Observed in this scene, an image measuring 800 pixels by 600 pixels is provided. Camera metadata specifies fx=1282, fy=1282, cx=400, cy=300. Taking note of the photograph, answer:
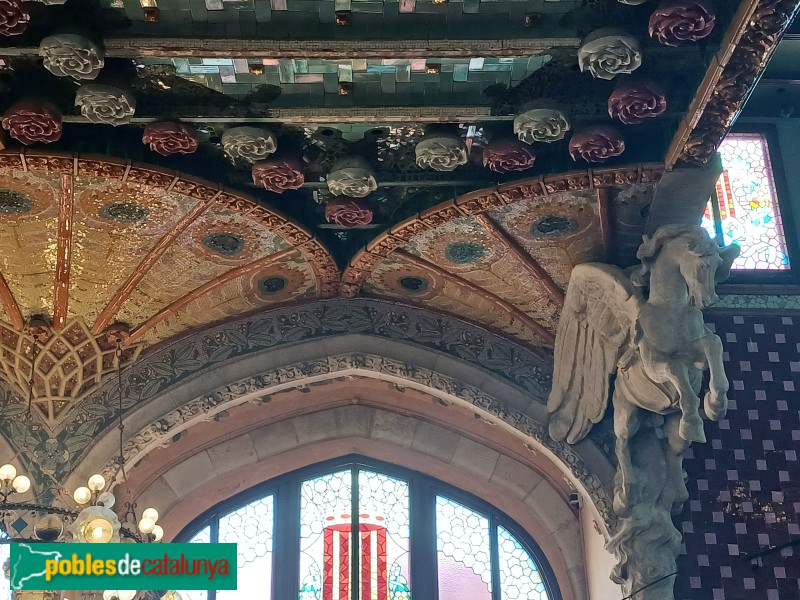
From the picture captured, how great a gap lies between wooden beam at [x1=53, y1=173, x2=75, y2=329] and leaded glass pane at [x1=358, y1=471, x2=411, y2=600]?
3552 millimetres

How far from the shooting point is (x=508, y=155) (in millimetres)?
9742

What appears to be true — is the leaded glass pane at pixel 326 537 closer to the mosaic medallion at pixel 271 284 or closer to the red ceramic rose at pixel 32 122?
the mosaic medallion at pixel 271 284

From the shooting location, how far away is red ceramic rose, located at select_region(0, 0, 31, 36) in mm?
8297

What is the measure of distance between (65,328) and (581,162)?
192 inches

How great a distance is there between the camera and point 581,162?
32.9ft

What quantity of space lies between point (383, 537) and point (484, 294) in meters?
2.83

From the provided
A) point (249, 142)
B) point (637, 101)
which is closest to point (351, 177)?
point (249, 142)

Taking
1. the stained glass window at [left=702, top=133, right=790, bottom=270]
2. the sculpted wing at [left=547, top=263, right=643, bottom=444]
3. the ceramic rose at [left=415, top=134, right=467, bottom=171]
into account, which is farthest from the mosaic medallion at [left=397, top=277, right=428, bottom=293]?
the stained glass window at [left=702, top=133, right=790, bottom=270]

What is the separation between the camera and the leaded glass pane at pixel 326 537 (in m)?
12.5

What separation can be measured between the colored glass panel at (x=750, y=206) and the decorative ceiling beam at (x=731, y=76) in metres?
2.90

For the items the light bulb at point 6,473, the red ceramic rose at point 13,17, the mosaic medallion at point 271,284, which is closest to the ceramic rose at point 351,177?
the mosaic medallion at point 271,284

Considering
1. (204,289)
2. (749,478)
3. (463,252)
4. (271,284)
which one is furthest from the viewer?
(271,284)

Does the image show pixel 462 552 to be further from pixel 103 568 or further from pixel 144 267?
pixel 103 568

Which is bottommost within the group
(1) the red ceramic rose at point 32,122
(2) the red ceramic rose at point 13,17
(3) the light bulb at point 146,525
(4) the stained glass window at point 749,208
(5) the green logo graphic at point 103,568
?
(5) the green logo graphic at point 103,568
